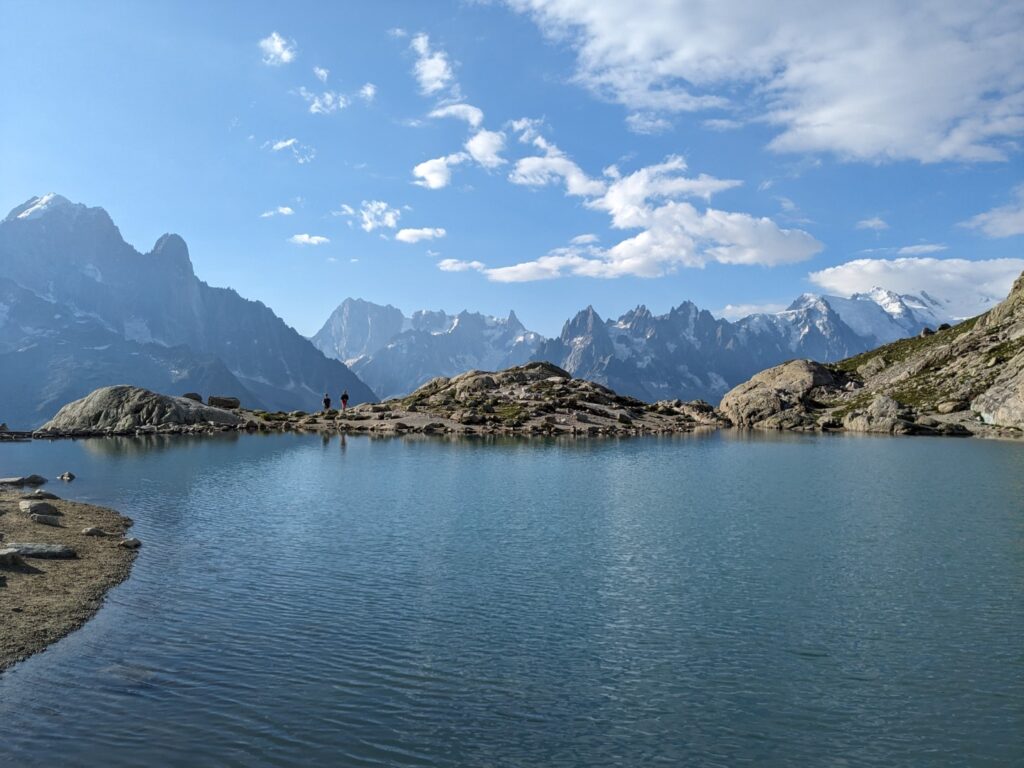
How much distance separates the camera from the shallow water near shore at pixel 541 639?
21.1 metres

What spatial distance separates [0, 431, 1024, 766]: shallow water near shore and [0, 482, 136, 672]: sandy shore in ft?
3.53

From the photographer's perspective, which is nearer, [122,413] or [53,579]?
[53,579]

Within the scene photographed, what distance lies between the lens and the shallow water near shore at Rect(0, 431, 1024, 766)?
2106 cm

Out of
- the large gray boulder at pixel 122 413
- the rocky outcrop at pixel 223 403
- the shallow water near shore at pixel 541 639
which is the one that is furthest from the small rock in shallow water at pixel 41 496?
the rocky outcrop at pixel 223 403

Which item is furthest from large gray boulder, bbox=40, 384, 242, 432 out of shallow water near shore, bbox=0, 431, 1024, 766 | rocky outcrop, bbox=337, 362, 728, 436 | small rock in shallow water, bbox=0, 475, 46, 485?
shallow water near shore, bbox=0, 431, 1024, 766

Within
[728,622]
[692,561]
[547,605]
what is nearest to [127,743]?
[547,605]

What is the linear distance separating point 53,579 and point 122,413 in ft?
422

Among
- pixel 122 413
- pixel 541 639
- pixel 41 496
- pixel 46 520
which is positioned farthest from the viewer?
pixel 122 413

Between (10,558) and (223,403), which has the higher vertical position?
(223,403)

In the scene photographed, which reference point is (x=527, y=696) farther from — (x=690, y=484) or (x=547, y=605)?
(x=690, y=484)

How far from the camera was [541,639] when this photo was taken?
29.6m

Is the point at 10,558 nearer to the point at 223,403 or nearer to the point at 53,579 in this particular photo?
the point at 53,579

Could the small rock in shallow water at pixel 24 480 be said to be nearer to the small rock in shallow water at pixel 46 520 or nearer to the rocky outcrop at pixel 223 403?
the small rock in shallow water at pixel 46 520

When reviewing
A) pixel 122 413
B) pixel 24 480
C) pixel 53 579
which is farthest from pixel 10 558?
pixel 122 413
